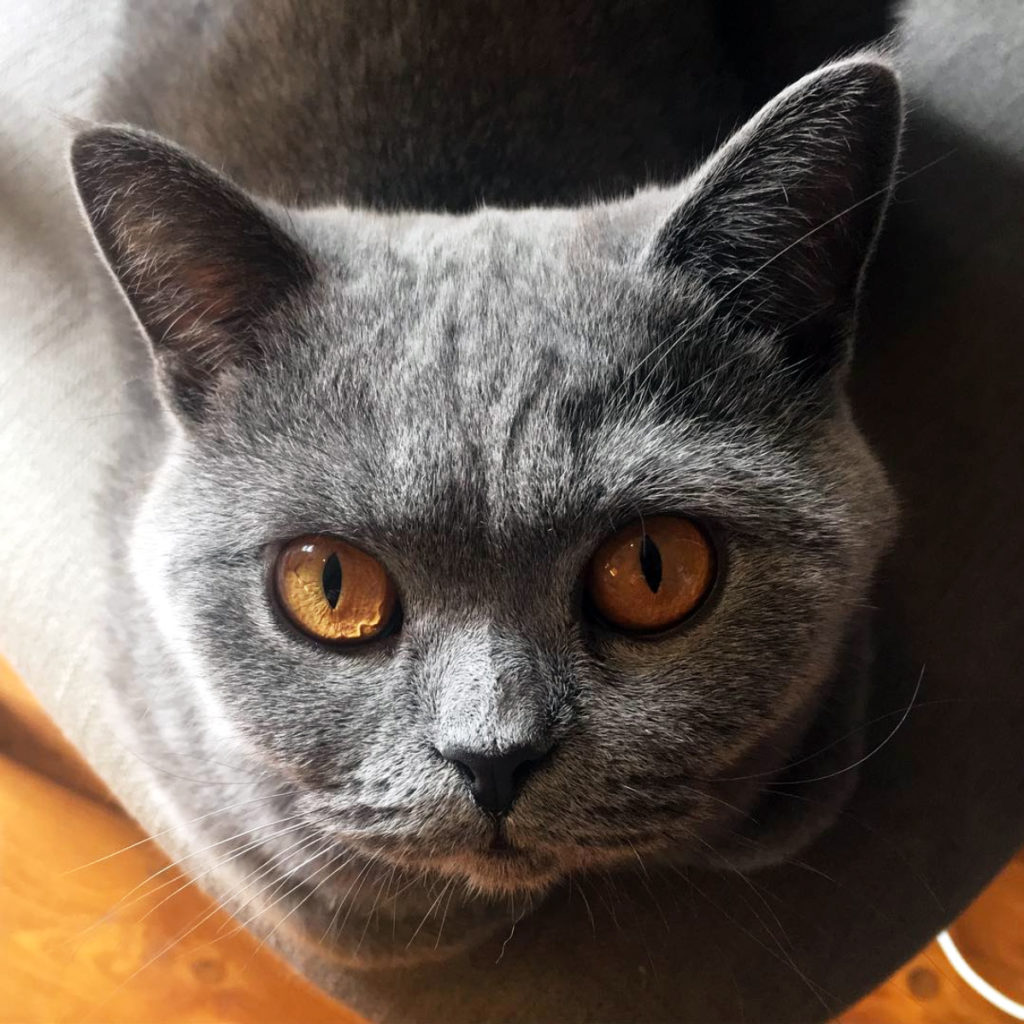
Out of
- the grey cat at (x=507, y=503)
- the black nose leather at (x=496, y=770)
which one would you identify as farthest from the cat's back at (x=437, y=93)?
the black nose leather at (x=496, y=770)

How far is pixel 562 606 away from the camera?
55 cm

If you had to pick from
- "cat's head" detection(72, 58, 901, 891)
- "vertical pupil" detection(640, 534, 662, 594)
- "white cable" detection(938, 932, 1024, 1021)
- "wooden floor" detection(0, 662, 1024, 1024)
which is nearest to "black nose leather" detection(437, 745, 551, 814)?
"cat's head" detection(72, 58, 901, 891)

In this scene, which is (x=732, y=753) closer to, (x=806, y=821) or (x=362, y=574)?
(x=806, y=821)

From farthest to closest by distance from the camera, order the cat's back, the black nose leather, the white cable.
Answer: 1. the white cable
2. the cat's back
3. the black nose leather

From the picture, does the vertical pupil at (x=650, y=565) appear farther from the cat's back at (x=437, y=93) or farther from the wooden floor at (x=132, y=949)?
the wooden floor at (x=132, y=949)

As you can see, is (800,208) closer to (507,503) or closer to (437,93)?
(507,503)

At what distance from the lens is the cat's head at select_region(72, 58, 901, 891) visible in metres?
0.53

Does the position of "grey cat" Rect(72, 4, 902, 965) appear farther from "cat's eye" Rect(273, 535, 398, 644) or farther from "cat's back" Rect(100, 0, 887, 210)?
"cat's back" Rect(100, 0, 887, 210)

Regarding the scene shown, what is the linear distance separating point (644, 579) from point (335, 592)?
18 centimetres

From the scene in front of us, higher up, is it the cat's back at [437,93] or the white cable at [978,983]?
the cat's back at [437,93]

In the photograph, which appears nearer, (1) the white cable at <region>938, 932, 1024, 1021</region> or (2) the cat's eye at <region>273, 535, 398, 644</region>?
(2) the cat's eye at <region>273, 535, 398, 644</region>

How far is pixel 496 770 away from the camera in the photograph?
51 cm

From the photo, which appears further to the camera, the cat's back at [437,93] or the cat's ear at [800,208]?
the cat's back at [437,93]

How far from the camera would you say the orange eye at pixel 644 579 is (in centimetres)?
55
